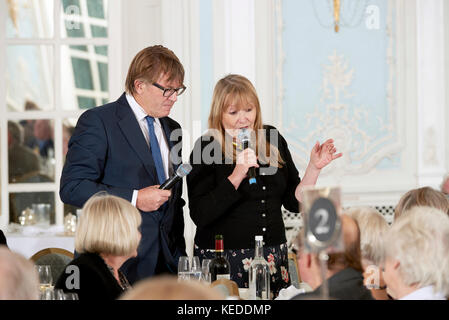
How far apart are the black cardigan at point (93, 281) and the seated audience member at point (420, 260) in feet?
2.96

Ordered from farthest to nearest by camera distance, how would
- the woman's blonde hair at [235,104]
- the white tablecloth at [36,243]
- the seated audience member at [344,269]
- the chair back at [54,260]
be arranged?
1. the white tablecloth at [36,243]
2. the chair back at [54,260]
3. the woman's blonde hair at [235,104]
4. the seated audience member at [344,269]

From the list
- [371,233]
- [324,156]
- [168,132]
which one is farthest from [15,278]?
[324,156]

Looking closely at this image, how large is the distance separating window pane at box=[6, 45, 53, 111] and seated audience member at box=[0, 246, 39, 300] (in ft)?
14.0

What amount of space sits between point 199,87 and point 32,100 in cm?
141

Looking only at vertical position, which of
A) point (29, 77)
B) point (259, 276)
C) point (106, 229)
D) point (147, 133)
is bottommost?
point (259, 276)

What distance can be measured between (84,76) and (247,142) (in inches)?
114

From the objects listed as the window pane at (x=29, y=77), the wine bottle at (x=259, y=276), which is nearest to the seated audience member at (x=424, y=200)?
the wine bottle at (x=259, y=276)

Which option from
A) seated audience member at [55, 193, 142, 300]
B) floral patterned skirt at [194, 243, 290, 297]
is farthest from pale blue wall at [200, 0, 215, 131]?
seated audience member at [55, 193, 142, 300]

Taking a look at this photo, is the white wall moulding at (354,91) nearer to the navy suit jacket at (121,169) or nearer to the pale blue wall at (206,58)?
the pale blue wall at (206,58)

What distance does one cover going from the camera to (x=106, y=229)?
94.7 inches

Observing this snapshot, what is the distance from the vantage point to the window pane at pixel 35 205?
5.66 meters

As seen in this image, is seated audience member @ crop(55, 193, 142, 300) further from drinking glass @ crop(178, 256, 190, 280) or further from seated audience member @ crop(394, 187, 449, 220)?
seated audience member @ crop(394, 187, 449, 220)

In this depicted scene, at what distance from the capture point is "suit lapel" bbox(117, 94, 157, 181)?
2971 mm

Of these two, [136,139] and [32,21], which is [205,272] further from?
[32,21]
